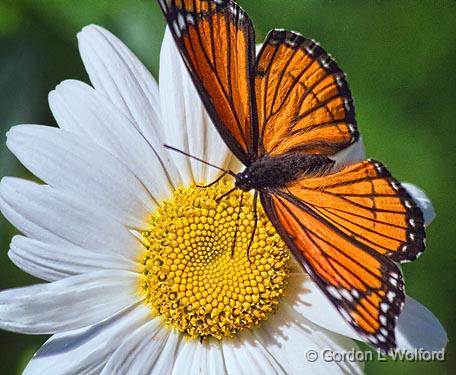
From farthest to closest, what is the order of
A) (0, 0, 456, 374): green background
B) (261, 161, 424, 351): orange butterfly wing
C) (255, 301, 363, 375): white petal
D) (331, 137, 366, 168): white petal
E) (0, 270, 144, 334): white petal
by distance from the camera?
(0, 0, 456, 374): green background, (331, 137, 366, 168): white petal, (255, 301, 363, 375): white petal, (0, 270, 144, 334): white petal, (261, 161, 424, 351): orange butterfly wing

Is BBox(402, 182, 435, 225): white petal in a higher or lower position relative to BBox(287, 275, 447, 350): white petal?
higher

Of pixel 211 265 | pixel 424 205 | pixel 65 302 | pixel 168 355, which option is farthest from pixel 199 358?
pixel 424 205

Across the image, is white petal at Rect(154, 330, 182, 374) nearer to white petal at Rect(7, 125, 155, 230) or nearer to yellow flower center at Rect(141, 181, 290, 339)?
yellow flower center at Rect(141, 181, 290, 339)

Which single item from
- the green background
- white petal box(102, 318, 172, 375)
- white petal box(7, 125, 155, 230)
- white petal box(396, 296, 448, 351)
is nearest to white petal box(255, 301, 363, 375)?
white petal box(396, 296, 448, 351)

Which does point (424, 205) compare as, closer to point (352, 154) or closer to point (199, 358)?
point (352, 154)

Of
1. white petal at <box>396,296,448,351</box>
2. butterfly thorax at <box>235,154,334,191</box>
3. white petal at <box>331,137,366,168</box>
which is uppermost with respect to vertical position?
butterfly thorax at <box>235,154,334,191</box>

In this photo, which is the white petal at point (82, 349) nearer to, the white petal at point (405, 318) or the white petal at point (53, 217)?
the white petal at point (53, 217)

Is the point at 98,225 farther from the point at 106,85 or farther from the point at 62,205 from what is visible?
the point at 106,85

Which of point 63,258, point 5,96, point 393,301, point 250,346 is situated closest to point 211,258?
point 250,346
